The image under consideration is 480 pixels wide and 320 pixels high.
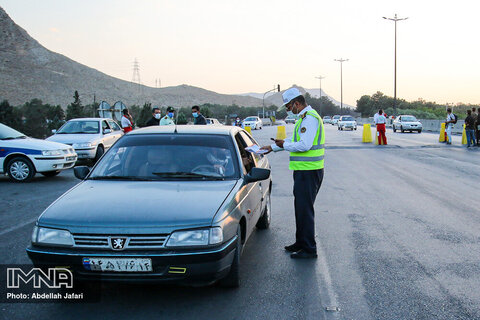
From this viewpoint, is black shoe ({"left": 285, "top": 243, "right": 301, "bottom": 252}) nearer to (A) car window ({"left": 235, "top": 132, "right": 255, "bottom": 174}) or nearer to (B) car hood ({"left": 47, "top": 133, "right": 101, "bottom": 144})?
(A) car window ({"left": 235, "top": 132, "right": 255, "bottom": 174})

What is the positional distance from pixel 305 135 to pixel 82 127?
12.8 m

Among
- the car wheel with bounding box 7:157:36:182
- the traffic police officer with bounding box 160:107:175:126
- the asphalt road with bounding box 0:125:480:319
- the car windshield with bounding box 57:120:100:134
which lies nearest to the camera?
the asphalt road with bounding box 0:125:480:319

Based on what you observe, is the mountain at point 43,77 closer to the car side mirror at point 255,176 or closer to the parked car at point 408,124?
the parked car at point 408,124

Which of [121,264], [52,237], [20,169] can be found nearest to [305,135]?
[121,264]

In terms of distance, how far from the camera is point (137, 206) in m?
3.88

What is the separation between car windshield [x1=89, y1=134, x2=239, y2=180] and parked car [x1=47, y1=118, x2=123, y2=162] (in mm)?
10326

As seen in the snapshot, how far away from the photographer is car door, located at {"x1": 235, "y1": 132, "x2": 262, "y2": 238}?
4723mm

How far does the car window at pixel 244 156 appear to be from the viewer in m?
5.26

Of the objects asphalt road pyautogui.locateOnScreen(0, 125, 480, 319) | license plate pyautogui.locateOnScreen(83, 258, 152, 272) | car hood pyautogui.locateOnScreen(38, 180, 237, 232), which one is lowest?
asphalt road pyautogui.locateOnScreen(0, 125, 480, 319)

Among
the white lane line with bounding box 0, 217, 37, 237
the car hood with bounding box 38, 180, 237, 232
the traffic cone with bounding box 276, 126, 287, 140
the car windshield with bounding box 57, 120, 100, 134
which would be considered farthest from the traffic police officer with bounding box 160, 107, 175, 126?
the traffic cone with bounding box 276, 126, 287, 140

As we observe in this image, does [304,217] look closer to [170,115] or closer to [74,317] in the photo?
[74,317]

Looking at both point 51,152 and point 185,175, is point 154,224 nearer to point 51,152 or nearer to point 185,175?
point 185,175

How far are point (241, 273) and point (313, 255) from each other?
967mm

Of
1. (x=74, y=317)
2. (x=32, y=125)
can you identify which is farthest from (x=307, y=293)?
(x=32, y=125)
